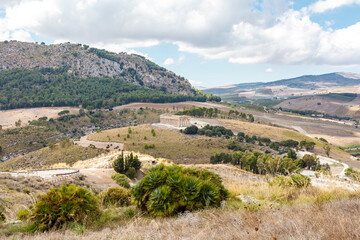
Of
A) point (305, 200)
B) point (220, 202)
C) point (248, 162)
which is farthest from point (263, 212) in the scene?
point (248, 162)

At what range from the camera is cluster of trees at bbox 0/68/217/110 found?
144 metres

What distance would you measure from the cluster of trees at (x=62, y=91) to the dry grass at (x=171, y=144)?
220 ft

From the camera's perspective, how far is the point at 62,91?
16425cm

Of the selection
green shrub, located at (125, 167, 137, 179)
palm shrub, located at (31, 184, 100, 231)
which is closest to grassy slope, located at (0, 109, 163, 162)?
green shrub, located at (125, 167, 137, 179)

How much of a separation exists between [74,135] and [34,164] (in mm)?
51103

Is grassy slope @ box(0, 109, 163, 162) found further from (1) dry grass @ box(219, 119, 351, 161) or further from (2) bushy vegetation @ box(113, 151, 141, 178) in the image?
(2) bushy vegetation @ box(113, 151, 141, 178)

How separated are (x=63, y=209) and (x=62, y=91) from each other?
173837 millimetres

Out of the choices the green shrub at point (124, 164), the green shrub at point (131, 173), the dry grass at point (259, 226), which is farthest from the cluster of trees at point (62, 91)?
the dry grass at point (259, 226)

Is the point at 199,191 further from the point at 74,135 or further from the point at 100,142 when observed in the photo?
the point at 74,135

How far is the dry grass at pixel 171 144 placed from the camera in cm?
6531

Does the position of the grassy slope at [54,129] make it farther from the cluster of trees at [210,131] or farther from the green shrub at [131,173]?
the green shrub at [131,173]

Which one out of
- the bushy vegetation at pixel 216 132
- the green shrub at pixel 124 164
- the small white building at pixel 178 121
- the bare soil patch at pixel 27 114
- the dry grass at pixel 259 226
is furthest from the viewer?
the bare soil patch at pixel 27 114

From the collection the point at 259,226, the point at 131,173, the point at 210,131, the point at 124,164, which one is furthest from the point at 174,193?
the point at 210,131

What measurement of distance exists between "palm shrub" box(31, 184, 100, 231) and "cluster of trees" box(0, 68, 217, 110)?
471ft
